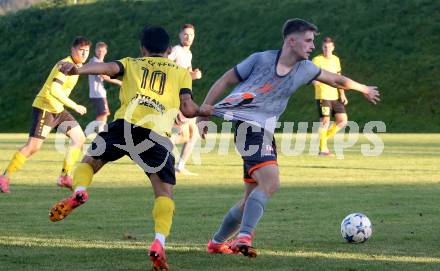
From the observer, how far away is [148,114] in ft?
27.0

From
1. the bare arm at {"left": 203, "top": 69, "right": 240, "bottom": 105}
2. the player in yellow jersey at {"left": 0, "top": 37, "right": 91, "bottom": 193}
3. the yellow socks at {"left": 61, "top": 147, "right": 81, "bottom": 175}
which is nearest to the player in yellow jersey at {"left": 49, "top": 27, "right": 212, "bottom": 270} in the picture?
the bare arm at {"left": 203, "top": 69, "right": 240, "bottom": 105}

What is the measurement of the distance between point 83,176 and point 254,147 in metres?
1.42

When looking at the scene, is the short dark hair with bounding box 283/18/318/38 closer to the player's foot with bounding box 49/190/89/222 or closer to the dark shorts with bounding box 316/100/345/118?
the player's foot with bounding box 49/190/89/222

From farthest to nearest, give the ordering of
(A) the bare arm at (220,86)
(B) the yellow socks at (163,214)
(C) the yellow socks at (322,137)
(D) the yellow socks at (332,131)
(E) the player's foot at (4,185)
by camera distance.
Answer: (D) the yellow socks at (332,131) < (C) the yellow socks at (322,137) < (E) the player's foot at (4,185) < (A) the bare arm at (220,86) < (B) the yellow socks at (163,214)

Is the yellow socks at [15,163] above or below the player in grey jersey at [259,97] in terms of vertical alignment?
below

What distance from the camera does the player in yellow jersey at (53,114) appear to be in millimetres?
14477

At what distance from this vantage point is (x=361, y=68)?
5022 centimetres

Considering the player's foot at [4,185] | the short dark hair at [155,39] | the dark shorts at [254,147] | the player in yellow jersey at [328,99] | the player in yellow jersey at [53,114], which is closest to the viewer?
the short dark hair at [155,39]

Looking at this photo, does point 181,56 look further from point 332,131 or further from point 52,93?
point 332,131

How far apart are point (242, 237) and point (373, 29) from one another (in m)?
45.4

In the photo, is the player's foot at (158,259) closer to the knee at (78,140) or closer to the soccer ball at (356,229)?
the soccer ball at (356,229)

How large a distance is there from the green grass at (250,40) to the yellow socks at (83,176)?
3576cm

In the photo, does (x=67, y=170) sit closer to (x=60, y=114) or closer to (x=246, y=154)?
(x=60, y=114)

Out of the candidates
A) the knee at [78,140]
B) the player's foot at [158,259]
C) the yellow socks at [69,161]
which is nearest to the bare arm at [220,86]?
the player's foot at [158,259]
